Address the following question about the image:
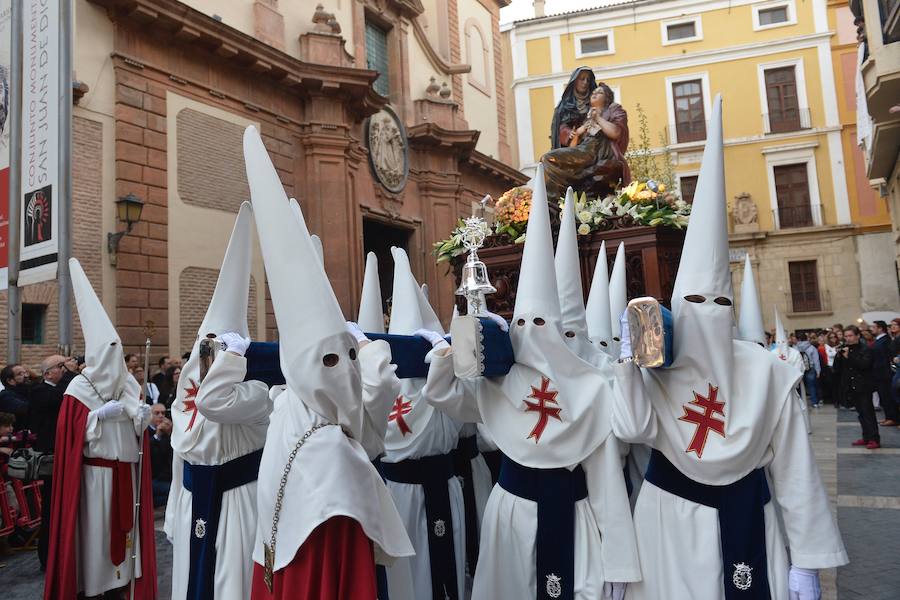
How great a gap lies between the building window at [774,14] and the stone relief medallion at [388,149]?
1985 centimetres

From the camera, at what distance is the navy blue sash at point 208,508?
12.9 ft

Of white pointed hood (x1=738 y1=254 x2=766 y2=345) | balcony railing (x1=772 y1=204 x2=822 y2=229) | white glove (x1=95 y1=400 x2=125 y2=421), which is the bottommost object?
white glove (x1=95 y1=400 x2=125 y2=421)

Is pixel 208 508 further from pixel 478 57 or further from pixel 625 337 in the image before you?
pixel 478 57

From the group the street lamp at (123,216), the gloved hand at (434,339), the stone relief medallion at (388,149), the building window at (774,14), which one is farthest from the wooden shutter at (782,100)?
the gloved hand at (434,339)

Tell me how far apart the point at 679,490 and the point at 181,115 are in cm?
1125

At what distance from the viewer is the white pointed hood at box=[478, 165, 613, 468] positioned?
3443mm

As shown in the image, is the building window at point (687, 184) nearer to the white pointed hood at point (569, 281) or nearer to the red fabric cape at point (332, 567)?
the white pointed hood at point (569, 281)

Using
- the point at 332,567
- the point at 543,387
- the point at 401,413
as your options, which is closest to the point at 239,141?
the point at 401,413

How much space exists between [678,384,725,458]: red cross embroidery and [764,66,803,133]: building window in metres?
30.4

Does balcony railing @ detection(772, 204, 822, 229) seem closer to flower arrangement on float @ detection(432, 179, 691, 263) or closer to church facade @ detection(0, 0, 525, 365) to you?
church facade @ detection(0, 0, 525, 365)

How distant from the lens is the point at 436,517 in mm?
4418

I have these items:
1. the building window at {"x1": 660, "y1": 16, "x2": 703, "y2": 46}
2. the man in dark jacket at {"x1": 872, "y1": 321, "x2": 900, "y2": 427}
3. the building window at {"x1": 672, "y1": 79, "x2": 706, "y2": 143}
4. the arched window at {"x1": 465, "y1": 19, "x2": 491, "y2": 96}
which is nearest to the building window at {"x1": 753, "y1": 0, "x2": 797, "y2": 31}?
the building window at {"x1": 660, "y1": 16, "x2": 703, "y2": 46}

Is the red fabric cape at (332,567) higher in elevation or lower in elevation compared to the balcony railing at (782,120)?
lower

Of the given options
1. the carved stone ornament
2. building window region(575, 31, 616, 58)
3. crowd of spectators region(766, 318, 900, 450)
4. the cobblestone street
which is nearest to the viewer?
the cobblestone street
